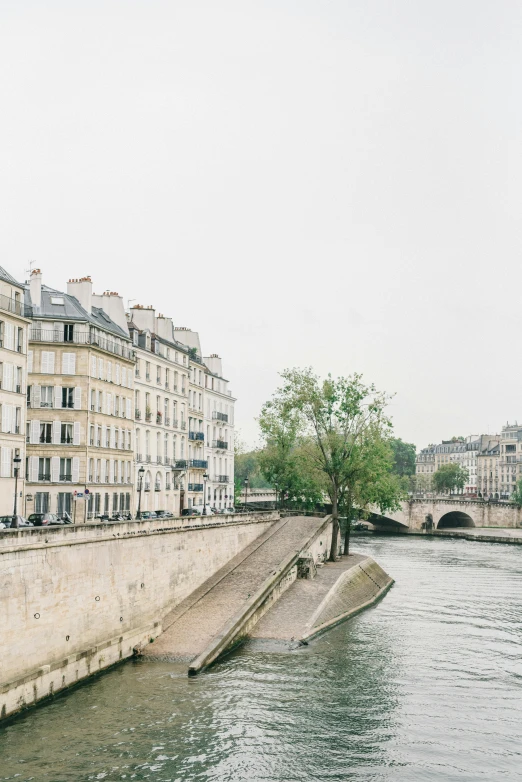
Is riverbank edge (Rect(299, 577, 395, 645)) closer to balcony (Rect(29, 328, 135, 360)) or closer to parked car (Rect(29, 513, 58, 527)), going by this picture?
parked car (Rect(29, 513, 58, 527))

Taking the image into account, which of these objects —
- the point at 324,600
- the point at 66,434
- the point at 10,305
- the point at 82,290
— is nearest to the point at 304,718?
the point at 324,600

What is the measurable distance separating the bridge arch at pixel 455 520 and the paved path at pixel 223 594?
8718cm

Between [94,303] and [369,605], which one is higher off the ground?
[94,303]

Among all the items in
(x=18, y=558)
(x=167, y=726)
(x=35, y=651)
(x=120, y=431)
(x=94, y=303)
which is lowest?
(x=167, y=726)

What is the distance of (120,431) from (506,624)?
32.7 metres

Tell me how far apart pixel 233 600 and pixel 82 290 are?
29837mm

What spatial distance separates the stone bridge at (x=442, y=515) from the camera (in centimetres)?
14462

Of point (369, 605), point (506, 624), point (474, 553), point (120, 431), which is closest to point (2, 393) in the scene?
point (120, 431)

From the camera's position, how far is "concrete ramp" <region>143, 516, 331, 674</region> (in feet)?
133

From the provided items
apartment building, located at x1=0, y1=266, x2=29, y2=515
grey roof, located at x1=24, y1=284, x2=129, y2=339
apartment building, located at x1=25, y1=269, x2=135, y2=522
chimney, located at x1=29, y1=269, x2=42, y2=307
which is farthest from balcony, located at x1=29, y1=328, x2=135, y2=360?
apartment building, located at x1=0, y1=266, x2=29, y2=515

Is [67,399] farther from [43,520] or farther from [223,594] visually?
[223,594]

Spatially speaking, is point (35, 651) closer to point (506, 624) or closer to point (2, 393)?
point (2, 393)

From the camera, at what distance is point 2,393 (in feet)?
168

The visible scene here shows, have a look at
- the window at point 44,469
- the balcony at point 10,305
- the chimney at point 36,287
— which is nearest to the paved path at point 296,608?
the window at point 44,469
